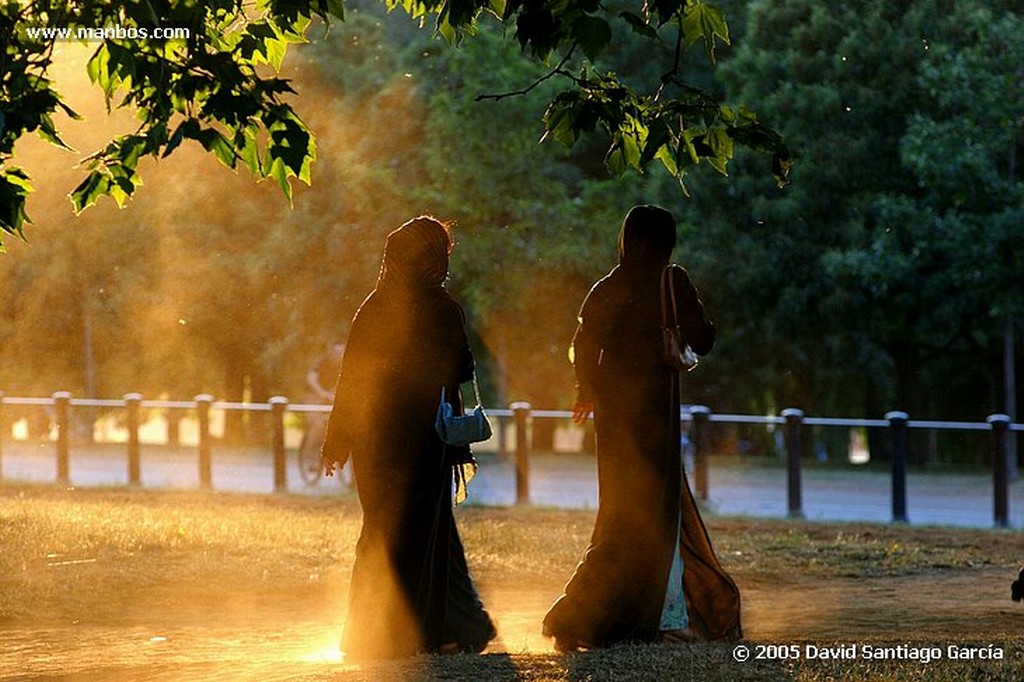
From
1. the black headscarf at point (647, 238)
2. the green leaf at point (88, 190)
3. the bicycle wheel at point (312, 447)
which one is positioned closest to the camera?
the green leaf at point (88, 190)

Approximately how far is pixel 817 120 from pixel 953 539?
14.0 meters

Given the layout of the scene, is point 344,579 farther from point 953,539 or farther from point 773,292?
point 773,292

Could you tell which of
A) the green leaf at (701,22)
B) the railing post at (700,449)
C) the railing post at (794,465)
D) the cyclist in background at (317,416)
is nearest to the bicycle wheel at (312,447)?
the cyclist in background at (317,416)

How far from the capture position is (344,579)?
13.5 metres

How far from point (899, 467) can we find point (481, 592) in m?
7.30

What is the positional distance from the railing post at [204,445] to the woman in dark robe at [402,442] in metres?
13.9

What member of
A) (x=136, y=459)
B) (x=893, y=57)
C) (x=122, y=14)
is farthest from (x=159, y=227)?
(x=122, y=14)

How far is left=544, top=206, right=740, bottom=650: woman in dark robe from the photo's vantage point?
954 centimetres

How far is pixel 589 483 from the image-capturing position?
26.0m

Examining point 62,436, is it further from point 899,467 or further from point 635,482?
point 635,482

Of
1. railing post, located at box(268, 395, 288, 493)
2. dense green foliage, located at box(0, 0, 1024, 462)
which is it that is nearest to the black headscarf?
railing post, located at box(268, 395, 288, 493)

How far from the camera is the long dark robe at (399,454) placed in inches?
362

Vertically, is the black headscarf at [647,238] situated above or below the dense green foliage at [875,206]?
below
